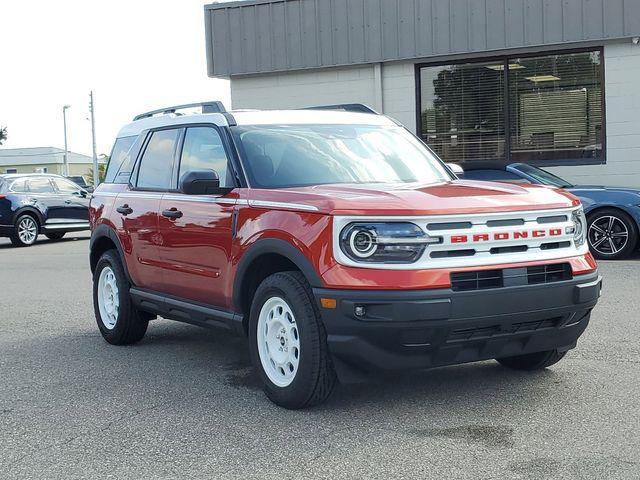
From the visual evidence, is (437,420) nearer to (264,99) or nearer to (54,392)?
(54,392)

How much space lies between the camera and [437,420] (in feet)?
16.6

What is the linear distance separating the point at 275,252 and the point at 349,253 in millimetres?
583

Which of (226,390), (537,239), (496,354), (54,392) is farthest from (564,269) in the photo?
(54,392)

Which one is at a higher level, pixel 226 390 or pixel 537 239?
pixel 537 239

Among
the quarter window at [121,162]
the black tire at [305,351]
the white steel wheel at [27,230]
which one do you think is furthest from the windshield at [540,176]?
the white steel wheel at [27,230]

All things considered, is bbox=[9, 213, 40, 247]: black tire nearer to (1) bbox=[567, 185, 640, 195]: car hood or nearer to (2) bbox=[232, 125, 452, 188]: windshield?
(1) bbox=[567, 185, 640, 195]: car hood

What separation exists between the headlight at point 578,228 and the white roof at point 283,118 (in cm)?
187

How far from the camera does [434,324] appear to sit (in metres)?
4.83

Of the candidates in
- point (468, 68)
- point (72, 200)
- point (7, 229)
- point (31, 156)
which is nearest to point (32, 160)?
point (31, 156)

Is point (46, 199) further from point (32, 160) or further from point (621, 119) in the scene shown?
point (32, 160)

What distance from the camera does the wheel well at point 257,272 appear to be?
18.2 ft

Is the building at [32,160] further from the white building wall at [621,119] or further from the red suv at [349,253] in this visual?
the red suv at [349,253]

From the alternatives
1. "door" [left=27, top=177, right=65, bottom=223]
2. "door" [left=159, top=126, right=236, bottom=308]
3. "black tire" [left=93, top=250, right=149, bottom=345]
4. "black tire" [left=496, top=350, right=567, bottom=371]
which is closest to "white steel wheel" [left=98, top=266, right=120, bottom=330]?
"black tire" [left=93, top=250, right=149, bottom=345]

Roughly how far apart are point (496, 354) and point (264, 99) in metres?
15.9
